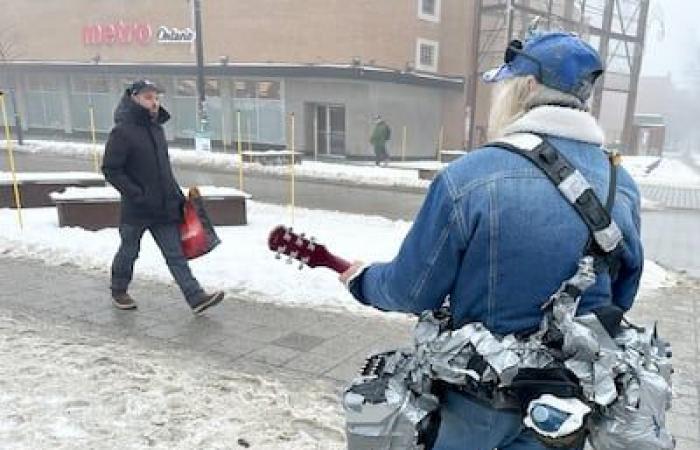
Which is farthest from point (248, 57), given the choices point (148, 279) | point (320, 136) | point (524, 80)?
point (524, 80)

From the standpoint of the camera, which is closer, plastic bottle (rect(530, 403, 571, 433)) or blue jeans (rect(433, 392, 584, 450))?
plastic bottle (rect(530, 403, 571, 433))

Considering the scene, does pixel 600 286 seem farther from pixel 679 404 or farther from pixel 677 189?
pixel 677 189

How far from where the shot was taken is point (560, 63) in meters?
1.66

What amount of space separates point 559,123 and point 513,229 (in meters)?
0.32

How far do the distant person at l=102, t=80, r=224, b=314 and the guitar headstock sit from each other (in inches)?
126

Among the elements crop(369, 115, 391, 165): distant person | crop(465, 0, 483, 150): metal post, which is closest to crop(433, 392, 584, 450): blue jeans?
crop(369, 115, 391, 165): distant person

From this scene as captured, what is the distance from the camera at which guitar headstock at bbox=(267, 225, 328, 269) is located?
2.21 meters

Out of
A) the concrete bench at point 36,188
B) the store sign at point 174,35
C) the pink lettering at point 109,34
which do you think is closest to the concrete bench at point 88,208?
the concrete bench at point 36,188

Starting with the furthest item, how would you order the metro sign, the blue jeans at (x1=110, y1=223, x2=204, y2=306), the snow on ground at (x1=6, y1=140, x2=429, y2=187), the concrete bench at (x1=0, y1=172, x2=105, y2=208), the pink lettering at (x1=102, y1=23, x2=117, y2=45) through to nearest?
the pink lettering at (x1=102, y1=23, x2=117, y2=45) < the metro sign < the snow on ground at (x1=6, y1=140, x2=429, y2=187) < the concrete bench at (x1=0, y1=172, x2=105, y2=208) < the blue jeans at (x1=110, y1=223, x2=204, y2=306)

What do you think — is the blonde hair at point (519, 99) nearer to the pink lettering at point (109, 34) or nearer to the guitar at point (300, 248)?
the guitar at point (300, 248)

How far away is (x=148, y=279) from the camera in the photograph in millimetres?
6500

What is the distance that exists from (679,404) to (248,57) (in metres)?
24.8

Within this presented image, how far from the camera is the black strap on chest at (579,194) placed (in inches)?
61.6

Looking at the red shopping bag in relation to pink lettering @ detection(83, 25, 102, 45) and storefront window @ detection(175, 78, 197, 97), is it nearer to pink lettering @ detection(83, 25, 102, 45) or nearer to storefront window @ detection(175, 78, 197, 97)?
storefront window @ detection(175, 78, 197, 97)
